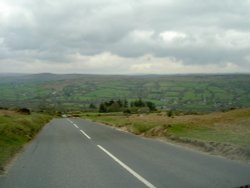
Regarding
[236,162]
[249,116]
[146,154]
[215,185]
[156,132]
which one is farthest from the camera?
[249,116]

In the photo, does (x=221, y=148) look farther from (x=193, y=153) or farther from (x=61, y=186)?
(x=61, y=186)

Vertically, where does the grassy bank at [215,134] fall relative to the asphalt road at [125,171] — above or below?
below

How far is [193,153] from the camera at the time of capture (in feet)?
56.9

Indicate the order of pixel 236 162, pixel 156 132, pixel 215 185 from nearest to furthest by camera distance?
pixel 215 185 → pixel 236 162 → pixel 156 132

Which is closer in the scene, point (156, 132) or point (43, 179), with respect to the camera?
point (43, 179)

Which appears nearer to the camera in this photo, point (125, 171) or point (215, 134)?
point (125, 171)

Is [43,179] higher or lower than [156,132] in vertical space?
higher

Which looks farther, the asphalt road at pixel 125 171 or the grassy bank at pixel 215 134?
the grassy bank at pixel 215 134

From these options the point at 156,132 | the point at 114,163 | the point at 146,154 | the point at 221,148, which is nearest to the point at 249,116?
the point at 156,132

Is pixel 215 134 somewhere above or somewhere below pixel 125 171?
below

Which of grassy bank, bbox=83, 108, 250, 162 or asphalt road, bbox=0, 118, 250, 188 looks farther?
grassy bank, bbox=83, 108, 250, 162

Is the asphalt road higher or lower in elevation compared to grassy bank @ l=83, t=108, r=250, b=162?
higher

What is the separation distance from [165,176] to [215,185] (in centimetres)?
191

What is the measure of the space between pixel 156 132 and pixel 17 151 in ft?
41.5
